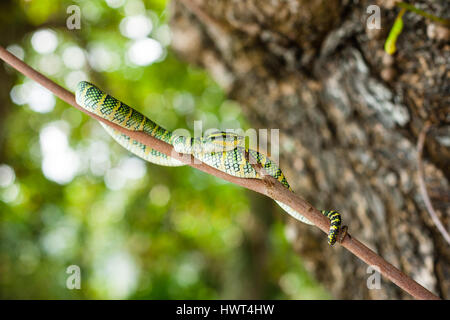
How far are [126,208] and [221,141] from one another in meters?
4.43

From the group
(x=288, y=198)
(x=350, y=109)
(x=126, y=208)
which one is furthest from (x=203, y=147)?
(x=126, y=208)

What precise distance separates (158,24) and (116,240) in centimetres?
297

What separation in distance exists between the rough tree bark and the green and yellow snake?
2.69ft

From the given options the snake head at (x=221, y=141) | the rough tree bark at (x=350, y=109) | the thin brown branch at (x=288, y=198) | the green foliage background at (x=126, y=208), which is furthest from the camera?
the green foliage background at (x=126, y=208)

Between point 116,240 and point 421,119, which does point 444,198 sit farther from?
point 116,240

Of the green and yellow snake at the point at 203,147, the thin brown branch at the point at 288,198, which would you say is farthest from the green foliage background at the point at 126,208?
the thin brown branch at the point at 288,198

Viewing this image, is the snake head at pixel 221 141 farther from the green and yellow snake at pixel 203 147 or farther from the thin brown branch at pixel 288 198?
the thin brown branch at pixel 288 198

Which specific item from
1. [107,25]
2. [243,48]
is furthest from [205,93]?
[243,48]

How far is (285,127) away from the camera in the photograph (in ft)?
7.79

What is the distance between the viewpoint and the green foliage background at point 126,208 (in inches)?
177

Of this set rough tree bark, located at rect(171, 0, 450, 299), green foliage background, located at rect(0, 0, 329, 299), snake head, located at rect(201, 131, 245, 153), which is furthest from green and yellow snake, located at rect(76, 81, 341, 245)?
green foliage background, located at rect(0, 0, 329, 299)

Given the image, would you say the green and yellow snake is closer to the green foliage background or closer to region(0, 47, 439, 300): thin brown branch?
region(0, 47, 439, 300): thin brown branch

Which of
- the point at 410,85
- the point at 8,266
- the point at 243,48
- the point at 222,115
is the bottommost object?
the point at 8,266

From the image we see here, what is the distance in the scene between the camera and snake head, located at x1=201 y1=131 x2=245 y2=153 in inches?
41.6
